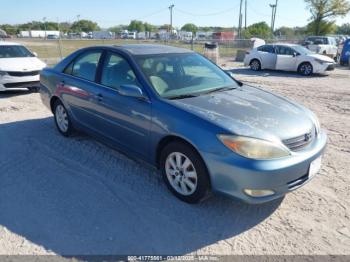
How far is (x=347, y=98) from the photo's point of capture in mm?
9000

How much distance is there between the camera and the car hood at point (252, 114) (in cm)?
304

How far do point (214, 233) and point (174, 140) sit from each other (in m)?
1.00

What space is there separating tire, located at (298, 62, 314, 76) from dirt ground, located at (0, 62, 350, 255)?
10.8 m

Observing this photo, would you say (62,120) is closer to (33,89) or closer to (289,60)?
(33,89)

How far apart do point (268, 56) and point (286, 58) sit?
0.95m

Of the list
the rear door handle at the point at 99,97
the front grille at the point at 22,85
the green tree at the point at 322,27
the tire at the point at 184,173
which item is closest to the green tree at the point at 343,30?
the green tree at the point at 322,27

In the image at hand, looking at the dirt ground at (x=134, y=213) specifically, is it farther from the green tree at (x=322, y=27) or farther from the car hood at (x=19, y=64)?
the green tree at (x=322, y=27)

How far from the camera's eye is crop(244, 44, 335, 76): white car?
47.2 ft

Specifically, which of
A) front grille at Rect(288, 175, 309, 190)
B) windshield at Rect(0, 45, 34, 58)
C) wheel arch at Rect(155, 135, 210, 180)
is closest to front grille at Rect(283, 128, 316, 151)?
front grille at Rect(288, 175, 309, 190)

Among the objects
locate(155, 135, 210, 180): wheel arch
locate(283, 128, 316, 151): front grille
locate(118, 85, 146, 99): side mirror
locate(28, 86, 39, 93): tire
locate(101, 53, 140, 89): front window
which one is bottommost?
locate(28, 86, 39, 93): tire

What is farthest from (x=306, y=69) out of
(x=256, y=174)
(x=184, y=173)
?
(x=256, y=174)

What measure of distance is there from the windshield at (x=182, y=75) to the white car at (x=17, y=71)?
5915 millimetres

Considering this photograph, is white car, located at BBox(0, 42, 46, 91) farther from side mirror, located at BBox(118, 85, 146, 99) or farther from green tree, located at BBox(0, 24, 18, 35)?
green tree, located at BBox(0, 24, 18, 35)

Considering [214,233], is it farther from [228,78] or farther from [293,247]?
[228,78]
